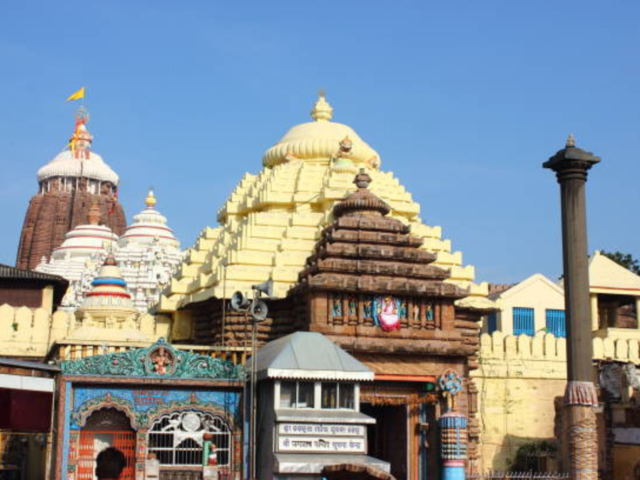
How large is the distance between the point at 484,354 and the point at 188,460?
52.0ft

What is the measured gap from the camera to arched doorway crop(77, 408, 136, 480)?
2222cm

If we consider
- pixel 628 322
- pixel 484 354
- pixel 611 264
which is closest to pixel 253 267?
pixel 484 354

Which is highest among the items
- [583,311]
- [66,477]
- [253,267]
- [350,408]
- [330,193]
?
[330,193]

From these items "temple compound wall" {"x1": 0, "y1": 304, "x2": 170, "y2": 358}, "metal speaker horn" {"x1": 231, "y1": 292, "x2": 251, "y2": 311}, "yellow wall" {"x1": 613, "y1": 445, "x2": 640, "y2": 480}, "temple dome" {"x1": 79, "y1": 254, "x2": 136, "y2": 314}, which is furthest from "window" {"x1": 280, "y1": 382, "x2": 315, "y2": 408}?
"temple dome" {"x1": 79, "y1": 254, "x2": 136, "y2": 314}

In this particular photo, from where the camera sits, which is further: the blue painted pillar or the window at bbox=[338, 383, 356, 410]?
the blue painted pillar

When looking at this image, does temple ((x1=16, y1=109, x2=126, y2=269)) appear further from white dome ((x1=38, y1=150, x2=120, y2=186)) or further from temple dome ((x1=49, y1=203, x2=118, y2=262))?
temple dome ((x1=49, y1=203, x2=118, y2=262))

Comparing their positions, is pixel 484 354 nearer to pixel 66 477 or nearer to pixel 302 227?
pixel 302 227

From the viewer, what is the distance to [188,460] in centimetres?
2259

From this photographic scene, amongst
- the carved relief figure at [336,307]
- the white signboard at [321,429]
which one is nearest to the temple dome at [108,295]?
the carved relief figure at [336,307]

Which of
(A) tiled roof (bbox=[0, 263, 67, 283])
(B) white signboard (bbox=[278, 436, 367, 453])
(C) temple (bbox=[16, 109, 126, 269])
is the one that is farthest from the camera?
(C) temple (bbox=[16, 109, 126, 269])

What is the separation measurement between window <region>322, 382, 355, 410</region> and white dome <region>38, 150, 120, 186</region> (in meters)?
71.6

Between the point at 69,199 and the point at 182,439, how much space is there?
6842 centimetres

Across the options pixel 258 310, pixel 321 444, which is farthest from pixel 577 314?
pixel 258 310

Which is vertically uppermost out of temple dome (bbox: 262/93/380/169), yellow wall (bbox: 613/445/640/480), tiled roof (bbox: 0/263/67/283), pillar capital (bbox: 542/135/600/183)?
temple dome (bbox: 262/93/380/169)
